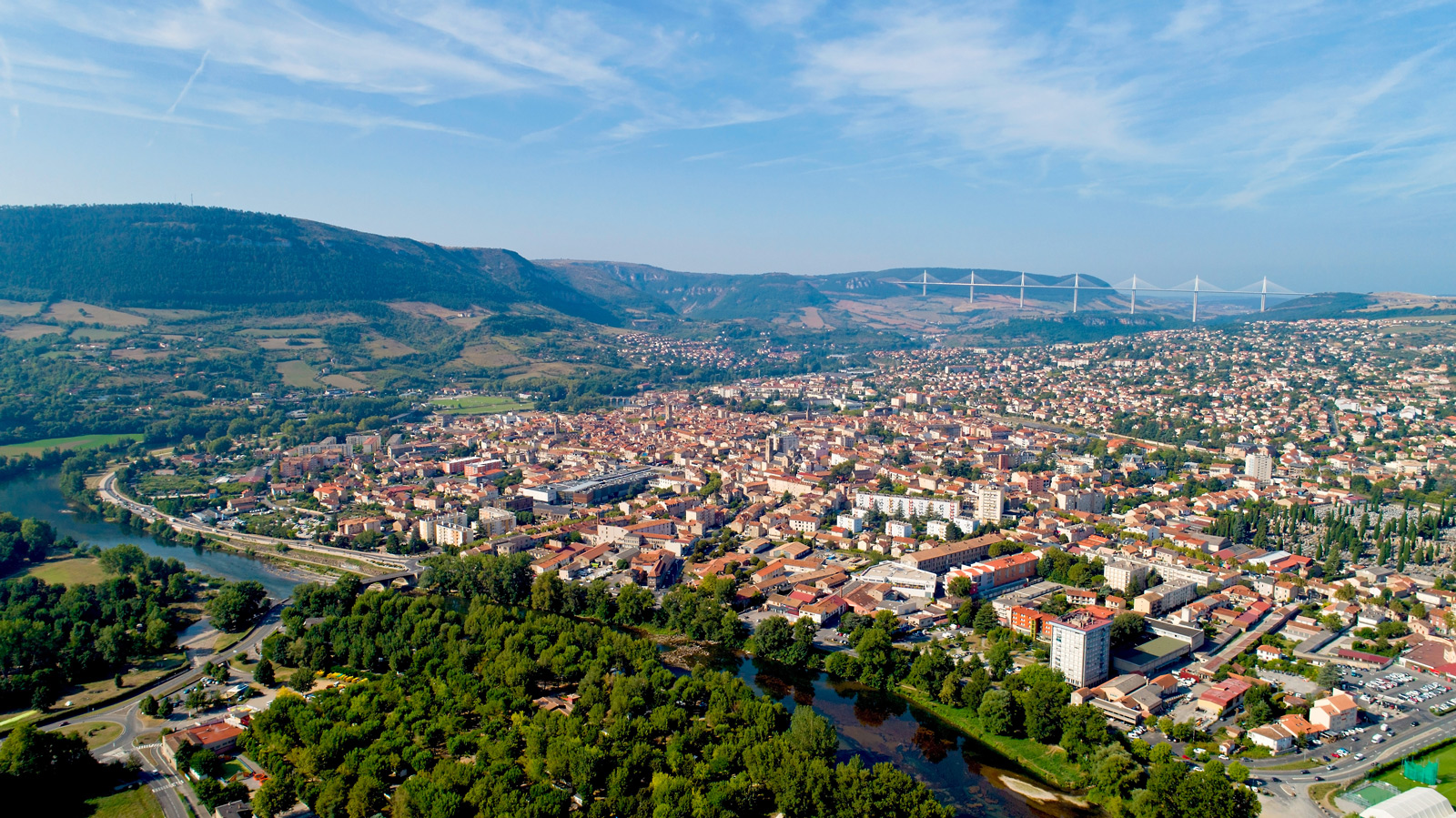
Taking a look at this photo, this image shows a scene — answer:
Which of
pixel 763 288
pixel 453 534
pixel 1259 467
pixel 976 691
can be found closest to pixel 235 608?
pixel 453 534

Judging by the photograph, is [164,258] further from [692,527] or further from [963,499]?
[963,499]

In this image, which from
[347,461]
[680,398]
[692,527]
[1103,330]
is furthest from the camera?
[1103,330]

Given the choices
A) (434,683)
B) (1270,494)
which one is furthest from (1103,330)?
(434,683)

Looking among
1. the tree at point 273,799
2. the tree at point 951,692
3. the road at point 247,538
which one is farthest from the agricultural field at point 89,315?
the tree at point 951,692

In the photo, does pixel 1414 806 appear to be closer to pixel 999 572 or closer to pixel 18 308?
pixel 999 572

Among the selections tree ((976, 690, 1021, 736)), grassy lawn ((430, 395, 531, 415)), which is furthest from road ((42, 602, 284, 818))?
grassy lawn ((430, 395, 531, 415))

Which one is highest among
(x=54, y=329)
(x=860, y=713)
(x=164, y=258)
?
(x=164, y=258)
